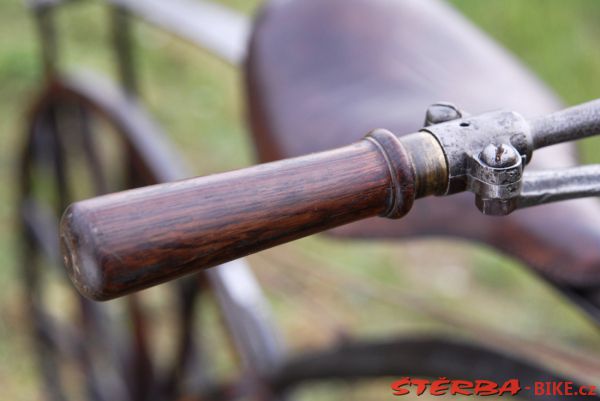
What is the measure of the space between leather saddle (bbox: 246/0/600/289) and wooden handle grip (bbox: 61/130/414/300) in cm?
28

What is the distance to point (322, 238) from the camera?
5.58ft

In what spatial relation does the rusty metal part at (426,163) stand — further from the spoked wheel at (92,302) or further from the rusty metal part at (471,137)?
the spoked wheel at (92,302)

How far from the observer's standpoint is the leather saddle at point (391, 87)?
66cm

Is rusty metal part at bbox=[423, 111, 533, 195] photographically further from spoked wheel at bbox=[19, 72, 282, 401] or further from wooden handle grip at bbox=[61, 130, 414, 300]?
spoked wheel at bbox=[19, 72, 282, 401]

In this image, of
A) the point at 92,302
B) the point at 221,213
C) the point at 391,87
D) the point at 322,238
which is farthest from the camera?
the point at 322,238

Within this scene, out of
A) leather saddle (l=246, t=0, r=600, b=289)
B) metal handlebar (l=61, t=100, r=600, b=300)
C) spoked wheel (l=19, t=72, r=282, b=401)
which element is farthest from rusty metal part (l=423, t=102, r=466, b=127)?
spoked wheel (l=19, t=72, r=282, b=401)

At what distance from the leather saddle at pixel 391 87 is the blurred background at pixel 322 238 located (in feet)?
1.22

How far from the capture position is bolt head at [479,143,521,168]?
0.39 metres

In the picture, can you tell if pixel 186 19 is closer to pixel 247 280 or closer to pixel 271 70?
pixel 271 70

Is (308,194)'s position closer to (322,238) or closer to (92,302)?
(92,302)

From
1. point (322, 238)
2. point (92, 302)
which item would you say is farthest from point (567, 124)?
point (322, 238)

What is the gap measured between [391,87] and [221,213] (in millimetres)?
450

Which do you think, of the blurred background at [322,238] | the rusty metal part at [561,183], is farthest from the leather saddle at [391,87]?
the blurred background at [322,238]

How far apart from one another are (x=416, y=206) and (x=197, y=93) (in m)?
1.70
